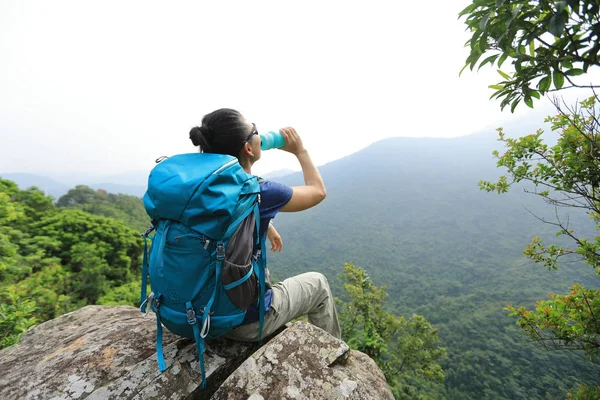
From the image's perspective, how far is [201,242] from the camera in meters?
1.67

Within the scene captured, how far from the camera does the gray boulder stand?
196 centimetres

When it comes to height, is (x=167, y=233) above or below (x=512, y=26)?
below

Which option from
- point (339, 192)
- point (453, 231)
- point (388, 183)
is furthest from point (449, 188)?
point (339, 192)

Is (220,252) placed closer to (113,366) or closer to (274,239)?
(274,239)

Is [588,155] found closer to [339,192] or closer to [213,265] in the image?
[213,265]

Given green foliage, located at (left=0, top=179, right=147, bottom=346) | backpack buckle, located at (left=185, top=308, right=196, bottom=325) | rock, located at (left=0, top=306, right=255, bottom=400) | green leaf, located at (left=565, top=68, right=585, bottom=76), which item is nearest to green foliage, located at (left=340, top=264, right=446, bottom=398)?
green foliage, located at (left=0, top=179, right=147, bottom=346)

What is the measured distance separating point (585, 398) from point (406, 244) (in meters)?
112

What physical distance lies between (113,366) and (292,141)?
96.9 inches

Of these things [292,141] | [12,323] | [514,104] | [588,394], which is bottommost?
[588,394]

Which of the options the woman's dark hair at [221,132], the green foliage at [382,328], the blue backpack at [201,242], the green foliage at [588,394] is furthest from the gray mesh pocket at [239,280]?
the green foliage at [382,328]

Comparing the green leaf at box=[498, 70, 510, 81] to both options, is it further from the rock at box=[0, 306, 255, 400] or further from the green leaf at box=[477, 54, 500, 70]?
the rock at box=[0, 306, 255, 400]

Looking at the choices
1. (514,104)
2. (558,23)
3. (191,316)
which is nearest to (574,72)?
(514,104)

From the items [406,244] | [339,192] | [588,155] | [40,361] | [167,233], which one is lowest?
[406,244]

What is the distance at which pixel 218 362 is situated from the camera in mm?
2205
